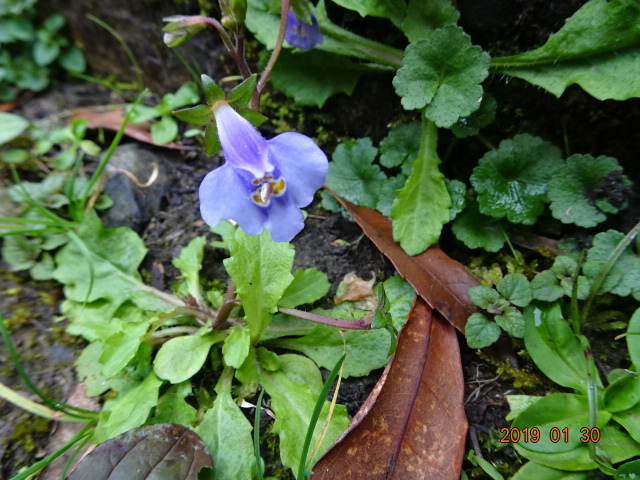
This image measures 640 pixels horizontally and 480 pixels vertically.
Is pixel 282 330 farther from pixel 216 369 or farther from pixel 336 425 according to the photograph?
pixel 336 425

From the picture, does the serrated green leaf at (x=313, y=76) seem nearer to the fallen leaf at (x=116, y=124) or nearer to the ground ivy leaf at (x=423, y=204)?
the ground ivy leaf at (x=423, y=204)

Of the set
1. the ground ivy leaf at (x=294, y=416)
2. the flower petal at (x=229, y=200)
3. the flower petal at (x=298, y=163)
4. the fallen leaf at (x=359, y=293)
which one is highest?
the flower petal at (x=298, y=163)

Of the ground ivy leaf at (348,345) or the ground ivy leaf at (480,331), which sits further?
the ground ivy leaf at (348,345)

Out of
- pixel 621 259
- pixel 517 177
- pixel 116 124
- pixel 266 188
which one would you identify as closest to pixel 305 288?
pixel 266 188

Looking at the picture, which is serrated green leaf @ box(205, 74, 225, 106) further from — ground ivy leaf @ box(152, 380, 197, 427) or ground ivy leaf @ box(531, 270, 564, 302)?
ground ivy leaf @ box(531, 270, 564, 302)

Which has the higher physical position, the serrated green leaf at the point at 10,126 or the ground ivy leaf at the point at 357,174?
the ground ivy leaf at the point at 357,174

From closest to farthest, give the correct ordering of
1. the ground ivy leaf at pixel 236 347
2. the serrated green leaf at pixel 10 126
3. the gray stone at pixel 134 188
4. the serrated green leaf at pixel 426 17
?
the ground ivy leaf at pixel 236 347, the serrated green leaf at pixel 426 17, the gray stone at pixel 134 188, the serrated green leaf at pixel 10 126

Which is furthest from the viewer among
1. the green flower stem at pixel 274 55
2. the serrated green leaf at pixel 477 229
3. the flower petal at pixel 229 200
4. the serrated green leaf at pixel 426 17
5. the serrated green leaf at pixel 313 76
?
the serrated green leaf at pixel 313 76

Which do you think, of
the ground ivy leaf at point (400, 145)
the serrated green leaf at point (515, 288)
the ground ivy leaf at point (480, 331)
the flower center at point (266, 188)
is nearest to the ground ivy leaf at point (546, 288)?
the serrated green leaf at point (515, 288)

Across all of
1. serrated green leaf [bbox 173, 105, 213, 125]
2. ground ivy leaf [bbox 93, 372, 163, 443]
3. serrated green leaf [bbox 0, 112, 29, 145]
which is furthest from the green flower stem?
serrated green leaf [bbox 0, 112, 29, 145]
